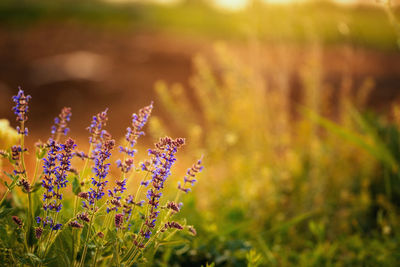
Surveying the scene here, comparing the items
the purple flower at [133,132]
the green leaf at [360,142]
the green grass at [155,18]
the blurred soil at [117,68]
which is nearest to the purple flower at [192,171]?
the purple flower at [133,132]

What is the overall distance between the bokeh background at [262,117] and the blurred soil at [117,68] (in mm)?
36

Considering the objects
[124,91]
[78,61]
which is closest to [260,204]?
[124,91]

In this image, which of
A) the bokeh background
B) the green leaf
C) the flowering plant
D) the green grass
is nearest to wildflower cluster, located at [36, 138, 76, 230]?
the flowering plant

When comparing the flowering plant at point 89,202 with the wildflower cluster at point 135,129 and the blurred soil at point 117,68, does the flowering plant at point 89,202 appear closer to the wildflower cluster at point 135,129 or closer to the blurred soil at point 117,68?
the wildflower cluster at point 135,129

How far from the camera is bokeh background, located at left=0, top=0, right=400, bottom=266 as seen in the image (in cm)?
237

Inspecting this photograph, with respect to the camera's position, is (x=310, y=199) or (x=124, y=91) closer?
(x=310, y=199)

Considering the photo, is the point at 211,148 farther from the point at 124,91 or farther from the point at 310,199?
the point at 124,91

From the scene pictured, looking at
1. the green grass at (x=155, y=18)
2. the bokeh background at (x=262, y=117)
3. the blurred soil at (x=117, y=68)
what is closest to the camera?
the bokeh background at (x=262, y=117)

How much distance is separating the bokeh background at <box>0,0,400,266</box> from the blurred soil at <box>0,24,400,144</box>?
36 millimetres

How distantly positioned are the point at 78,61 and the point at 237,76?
561cm

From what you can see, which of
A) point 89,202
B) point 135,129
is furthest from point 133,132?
point 89,202

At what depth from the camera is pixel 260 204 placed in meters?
3.00

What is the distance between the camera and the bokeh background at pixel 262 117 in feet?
7.79

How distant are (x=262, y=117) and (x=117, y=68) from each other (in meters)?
5.04
